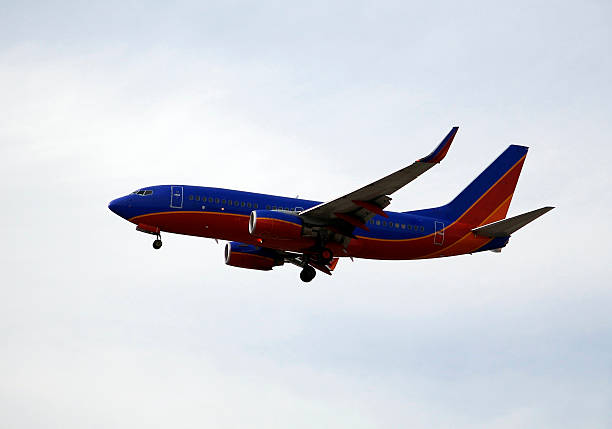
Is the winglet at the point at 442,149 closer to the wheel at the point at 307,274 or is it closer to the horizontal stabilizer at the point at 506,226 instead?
the horizontal stabilizer at the point at 506,226

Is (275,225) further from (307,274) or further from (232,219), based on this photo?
(307,274)

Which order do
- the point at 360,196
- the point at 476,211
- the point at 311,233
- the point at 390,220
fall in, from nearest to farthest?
the point at 360,196 → the point at 311,233 → the point at 390,220 → the point at 476,211

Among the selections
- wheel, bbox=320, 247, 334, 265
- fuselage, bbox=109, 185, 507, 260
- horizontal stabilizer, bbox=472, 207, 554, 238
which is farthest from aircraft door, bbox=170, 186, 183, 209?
horizontal stabilizer, bbox=472, 207, 554, 238

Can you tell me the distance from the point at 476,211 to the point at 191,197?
17271mm

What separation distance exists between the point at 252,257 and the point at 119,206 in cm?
942

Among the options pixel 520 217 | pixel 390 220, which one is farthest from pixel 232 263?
pixel 520 217

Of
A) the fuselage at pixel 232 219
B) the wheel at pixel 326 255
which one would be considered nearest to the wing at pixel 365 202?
the fuselage at pixel 232 219

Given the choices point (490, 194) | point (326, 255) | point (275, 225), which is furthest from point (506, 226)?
point (275, 225)

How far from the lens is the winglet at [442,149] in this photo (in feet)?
122

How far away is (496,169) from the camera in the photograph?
52688 millimetres

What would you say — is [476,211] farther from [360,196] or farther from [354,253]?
[360,196]

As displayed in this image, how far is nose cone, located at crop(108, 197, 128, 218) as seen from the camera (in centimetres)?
4481

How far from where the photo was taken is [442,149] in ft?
122

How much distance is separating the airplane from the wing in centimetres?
5
